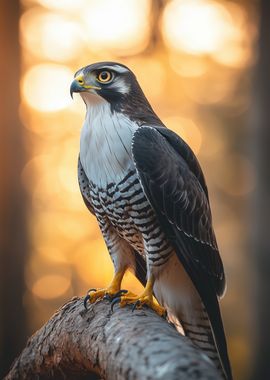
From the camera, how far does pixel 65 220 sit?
22.7 ft

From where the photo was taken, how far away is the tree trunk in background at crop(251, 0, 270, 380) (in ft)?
23.0

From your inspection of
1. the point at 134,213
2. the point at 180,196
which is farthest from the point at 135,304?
the point at 180,196

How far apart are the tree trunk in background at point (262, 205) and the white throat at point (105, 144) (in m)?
4.12

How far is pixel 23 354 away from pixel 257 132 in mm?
4447

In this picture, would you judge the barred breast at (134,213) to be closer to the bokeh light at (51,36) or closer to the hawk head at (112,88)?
the hawk head at (112,88)

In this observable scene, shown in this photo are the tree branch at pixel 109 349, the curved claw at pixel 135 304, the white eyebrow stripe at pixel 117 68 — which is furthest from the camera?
the white eyebrow stripe at pixel 117 68

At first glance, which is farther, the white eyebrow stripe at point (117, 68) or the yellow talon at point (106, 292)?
the white eyebrow stripe at point (117, 68)

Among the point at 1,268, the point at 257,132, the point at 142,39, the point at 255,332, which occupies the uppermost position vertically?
the point at 142,39

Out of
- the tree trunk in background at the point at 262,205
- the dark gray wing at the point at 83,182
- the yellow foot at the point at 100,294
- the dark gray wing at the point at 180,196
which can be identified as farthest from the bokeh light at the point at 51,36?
the yellow foot at the point at 100,294

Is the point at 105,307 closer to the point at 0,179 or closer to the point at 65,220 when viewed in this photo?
the point at 65,220

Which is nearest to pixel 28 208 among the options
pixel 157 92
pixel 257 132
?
pixel 157 92

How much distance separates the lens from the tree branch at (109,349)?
1.83 m

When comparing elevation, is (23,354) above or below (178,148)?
below

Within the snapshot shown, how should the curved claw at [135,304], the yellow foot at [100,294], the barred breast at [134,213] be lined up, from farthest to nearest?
the barred breast at [134,213] → the yellow foot at [100,294] → the curved claw at [135,304]
